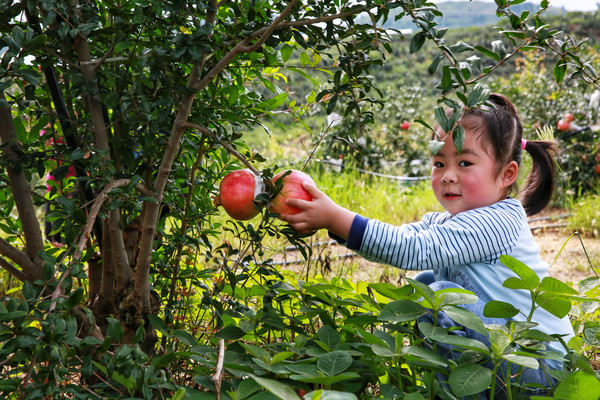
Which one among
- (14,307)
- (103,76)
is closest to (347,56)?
(103,76)

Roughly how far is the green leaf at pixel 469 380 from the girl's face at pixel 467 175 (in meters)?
0.84

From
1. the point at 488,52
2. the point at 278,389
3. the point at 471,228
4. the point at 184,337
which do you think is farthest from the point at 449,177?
the point at 278,389

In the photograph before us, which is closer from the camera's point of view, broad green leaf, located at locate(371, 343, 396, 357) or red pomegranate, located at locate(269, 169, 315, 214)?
broad green leaf, located at locate(371, 343, 396, 357)

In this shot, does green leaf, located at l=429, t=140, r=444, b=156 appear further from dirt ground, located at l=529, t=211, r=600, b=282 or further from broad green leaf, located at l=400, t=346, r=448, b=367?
dirt ground, located at l=529, t=211, r=600, b=282

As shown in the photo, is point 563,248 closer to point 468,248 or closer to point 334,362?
point 468,248

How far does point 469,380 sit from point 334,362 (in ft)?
0.81

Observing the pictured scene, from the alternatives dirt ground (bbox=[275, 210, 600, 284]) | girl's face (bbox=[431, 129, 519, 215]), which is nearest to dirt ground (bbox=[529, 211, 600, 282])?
dirt ground (bbox=[275, 210, 600, 284])

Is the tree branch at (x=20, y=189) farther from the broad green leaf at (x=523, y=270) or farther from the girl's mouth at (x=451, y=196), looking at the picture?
the girl's mouth at (x=451, y=196)

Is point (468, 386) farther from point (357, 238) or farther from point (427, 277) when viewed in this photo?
point (427, 277)

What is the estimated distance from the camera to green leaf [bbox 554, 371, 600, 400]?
1.02m

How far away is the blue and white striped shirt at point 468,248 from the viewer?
161cm

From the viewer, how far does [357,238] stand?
1.60m

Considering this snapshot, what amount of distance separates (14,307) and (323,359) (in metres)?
0.54

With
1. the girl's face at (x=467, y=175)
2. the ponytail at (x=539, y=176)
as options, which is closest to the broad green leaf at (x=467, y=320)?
the girl's face at (x=467, y=175)
